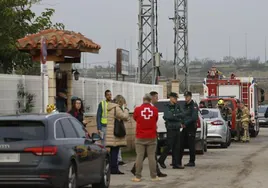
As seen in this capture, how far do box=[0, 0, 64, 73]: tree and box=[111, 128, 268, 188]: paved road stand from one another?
5.03 meters

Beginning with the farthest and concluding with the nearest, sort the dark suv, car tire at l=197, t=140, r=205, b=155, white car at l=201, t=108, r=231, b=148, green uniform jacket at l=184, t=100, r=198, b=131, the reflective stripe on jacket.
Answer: white car at l=201, t=108, r=231, b=148, car tire at l=197, t=140, r=205, b=155, green uniform jacket at l=184, t=100, r=198, b=131, the reflective stripe on jacket, the dark suv

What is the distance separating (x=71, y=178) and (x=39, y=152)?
2.87ft

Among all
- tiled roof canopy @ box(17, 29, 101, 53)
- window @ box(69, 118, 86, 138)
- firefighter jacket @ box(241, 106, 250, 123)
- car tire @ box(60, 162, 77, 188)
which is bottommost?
car tire @ box(60, 162, 77, 188)

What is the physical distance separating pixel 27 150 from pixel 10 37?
11.2 meters

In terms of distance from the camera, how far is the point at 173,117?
59.7 ft

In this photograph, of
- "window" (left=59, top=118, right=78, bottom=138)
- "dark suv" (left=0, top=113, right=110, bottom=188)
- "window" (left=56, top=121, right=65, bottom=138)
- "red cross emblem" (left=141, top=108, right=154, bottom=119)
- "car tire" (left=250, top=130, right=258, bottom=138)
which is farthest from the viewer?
"car tire" (left=250, top=130, right=258, bottom=138)

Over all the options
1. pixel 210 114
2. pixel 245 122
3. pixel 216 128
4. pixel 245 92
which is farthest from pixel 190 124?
pixel 245 92

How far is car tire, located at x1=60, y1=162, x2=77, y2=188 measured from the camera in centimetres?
1154

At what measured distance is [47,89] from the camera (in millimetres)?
19250

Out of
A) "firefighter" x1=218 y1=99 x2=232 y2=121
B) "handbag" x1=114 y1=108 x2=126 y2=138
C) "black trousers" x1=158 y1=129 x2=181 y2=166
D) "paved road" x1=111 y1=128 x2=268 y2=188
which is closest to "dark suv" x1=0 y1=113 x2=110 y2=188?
"paved road" x1=111 y1=128 x2=268 y2=188

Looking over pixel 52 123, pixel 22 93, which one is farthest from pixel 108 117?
pixel 52 123

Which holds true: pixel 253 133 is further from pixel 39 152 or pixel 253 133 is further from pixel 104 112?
pixel 39 152

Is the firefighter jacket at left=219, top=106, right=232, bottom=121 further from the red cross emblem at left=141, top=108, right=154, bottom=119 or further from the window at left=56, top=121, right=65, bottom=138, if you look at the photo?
the window at left=56, top=121, right=65, bottom=138

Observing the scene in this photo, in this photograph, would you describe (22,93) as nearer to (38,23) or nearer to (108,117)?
(108,117)
